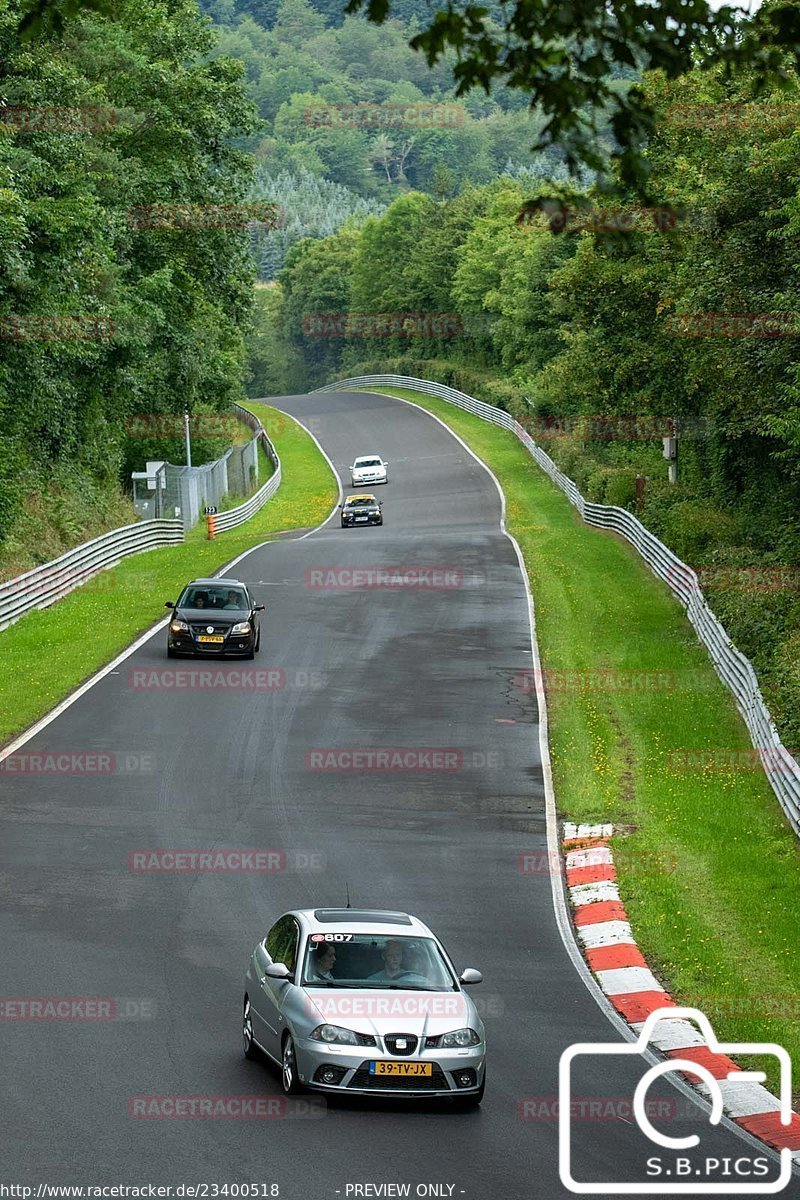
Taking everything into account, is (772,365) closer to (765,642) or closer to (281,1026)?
(765,642)

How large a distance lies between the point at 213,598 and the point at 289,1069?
22.4m

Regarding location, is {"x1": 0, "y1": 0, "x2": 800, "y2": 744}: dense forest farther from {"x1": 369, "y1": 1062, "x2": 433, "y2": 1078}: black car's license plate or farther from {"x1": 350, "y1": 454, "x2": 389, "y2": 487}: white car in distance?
{"x1": 369, "y1": 1062, "x2": 433, "y2": 1078}: black car's license plate

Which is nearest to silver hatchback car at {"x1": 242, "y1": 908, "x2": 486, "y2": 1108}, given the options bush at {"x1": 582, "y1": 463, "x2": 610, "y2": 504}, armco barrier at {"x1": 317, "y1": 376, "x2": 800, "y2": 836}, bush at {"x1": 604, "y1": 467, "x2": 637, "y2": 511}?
armco barrier at {"x1": 317, "y1": 376, "x2": 800, "y2": 836}

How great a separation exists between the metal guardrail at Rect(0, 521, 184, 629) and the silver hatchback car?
24.0m

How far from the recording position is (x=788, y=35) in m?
8.52

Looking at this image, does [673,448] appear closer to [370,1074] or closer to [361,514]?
[361,514]

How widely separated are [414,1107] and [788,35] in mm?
8006

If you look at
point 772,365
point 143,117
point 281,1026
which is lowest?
point 281,1026

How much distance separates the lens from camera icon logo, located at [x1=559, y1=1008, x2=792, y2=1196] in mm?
10516

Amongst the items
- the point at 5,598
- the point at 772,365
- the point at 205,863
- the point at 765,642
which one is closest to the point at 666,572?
the point at 772,365

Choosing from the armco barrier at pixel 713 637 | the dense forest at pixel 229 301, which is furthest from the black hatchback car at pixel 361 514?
the dense forest at pixel 229 301

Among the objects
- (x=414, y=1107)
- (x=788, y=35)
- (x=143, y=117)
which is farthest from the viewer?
(x=143, y=117)

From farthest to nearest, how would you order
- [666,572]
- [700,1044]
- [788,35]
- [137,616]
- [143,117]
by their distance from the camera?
[143,117] < [666,572] < [137,616] < [700,1044] < [788,35]

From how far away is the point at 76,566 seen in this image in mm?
43156
